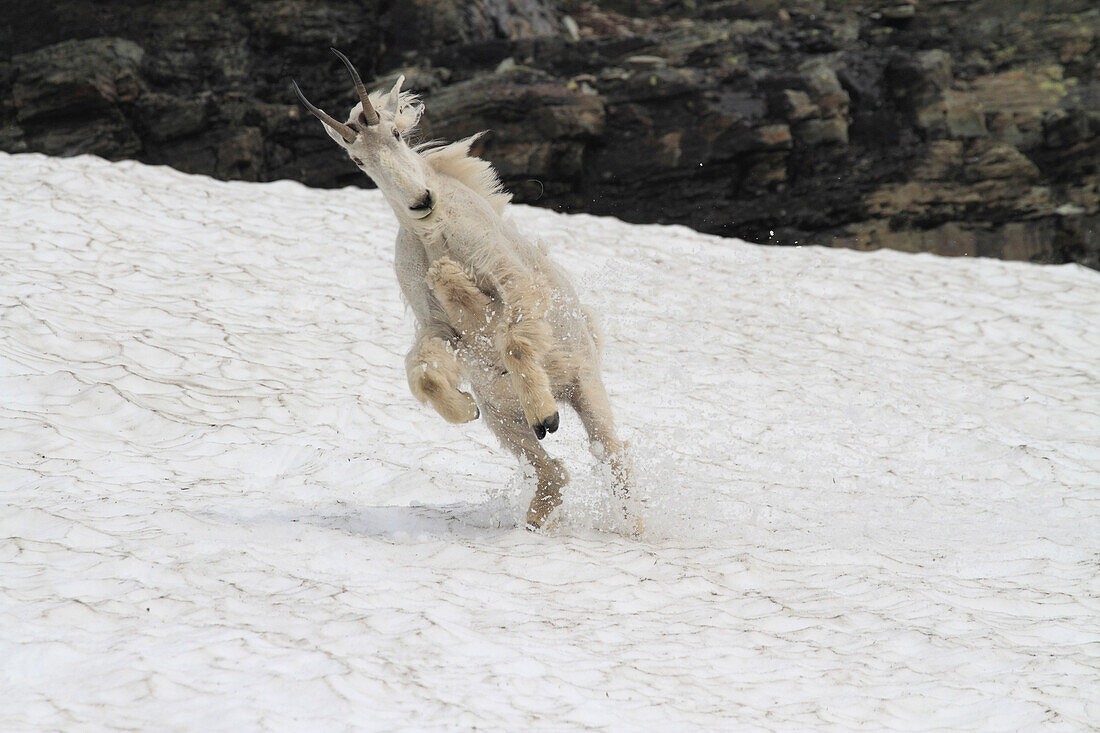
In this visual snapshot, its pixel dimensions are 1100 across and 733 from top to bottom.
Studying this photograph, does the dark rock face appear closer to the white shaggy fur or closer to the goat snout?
the white shaggy fur

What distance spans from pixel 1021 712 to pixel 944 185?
42.4 ft

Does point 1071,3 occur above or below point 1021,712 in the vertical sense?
above

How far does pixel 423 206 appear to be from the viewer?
425 centimetres

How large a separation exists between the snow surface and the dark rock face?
11.5 feet

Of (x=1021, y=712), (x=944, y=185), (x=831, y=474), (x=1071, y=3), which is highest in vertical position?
(x=1071, y=3)

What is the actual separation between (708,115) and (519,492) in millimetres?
10681

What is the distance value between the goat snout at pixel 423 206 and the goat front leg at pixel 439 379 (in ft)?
1.80

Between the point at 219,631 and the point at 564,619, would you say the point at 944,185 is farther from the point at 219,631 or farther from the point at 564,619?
the point at 219,631

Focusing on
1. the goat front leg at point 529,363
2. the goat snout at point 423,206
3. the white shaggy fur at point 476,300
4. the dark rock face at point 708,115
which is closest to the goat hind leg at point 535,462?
the white shaggy fur at point 476,300

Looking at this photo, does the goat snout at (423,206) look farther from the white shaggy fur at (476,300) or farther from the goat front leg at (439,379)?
the goat front leg at (439,379)

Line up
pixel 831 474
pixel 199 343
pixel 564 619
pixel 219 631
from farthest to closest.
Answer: pixel 199 343
pixel 831 474
pixel 564 619
pixel 219 631

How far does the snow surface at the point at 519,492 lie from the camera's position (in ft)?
10.5

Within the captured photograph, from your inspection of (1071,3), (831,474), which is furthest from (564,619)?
(1071,3)

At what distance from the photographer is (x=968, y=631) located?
397cm
